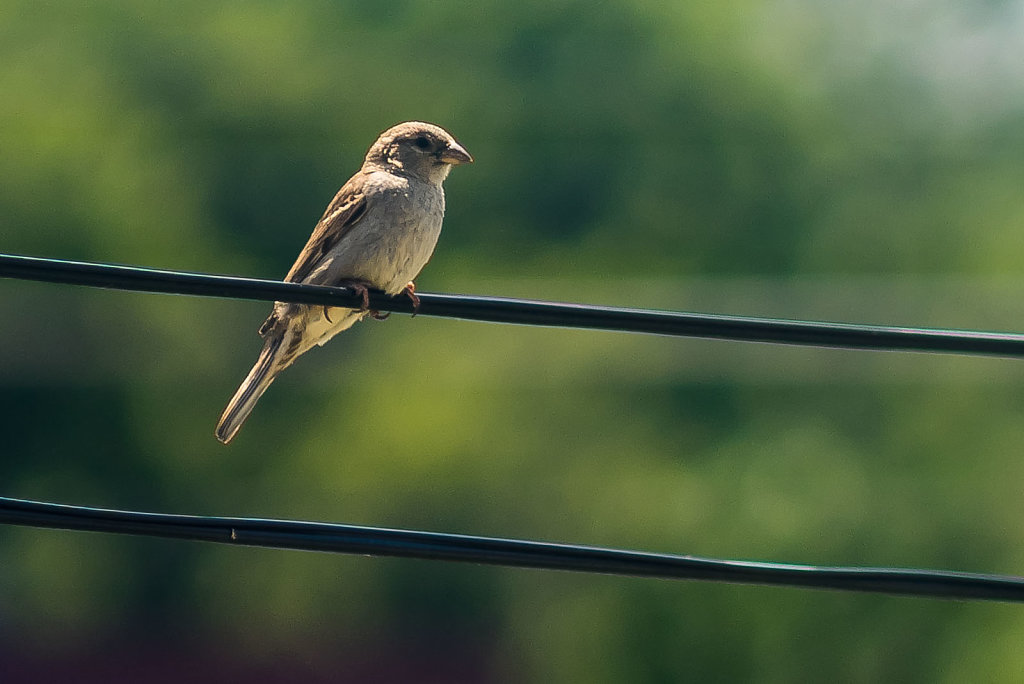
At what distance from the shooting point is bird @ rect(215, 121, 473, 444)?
6.39m

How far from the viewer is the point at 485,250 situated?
32.4m

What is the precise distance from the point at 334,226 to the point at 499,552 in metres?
3.37

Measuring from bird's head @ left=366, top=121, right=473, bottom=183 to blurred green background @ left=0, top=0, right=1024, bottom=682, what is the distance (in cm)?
1481

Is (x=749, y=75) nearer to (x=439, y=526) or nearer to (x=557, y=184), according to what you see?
(x=557, y=184)

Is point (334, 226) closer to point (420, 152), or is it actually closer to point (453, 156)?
point (420, 152)

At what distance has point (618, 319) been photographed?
3.83 m

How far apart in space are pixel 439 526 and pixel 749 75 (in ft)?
66.3

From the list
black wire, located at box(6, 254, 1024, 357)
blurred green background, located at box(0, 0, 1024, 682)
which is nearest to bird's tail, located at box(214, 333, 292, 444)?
black wire, located at box(6, 254, 1024, 357)

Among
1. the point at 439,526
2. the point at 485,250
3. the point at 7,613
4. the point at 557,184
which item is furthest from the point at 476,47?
the point at 7,613

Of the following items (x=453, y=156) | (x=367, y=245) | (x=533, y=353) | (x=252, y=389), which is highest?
(x=453, y=156)

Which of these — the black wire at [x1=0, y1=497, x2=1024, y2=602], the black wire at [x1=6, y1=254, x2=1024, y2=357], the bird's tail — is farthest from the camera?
the bird's tail

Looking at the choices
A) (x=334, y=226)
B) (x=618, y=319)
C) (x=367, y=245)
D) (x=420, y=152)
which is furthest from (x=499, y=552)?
(x=420, y=152)

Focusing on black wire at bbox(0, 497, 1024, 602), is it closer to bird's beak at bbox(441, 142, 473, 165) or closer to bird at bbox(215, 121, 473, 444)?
bird at bbox(215, 121, 473, 444)

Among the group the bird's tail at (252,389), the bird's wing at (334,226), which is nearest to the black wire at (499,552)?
the bird's tail at (252,389)
